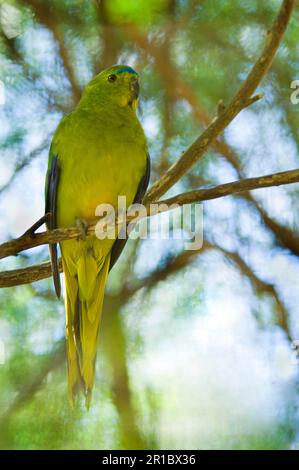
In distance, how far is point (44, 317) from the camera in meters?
4.26

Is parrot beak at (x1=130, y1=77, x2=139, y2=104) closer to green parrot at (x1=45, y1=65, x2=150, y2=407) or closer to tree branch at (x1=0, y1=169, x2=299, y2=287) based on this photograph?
green parrot at (x1=45, y1=65, x2=150, y2=407)

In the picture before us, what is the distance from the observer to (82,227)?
3.35 metres

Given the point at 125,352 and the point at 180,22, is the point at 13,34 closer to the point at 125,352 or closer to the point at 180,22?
the point at 180,22

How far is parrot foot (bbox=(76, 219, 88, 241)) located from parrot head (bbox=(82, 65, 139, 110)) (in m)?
0.94

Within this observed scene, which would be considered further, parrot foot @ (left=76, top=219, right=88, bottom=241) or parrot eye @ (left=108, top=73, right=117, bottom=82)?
parrot eye @ (left=108, top=73, right=117, bottom=82)

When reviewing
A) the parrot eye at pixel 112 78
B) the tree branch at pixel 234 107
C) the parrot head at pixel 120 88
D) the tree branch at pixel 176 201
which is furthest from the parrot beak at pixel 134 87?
the tree branch at pixel 176 201

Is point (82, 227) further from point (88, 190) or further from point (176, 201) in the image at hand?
point (176, 201)

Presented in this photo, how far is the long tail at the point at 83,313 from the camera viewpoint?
11.8 feet

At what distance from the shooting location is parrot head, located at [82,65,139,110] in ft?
13.4

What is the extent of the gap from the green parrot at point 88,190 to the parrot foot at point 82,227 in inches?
1.5

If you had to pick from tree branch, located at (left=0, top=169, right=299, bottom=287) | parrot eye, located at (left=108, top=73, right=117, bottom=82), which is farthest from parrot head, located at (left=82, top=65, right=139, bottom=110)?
tree branch, located at (left=0, top=169, right=299, bottom=287)

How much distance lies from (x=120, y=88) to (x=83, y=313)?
59.2 inches
